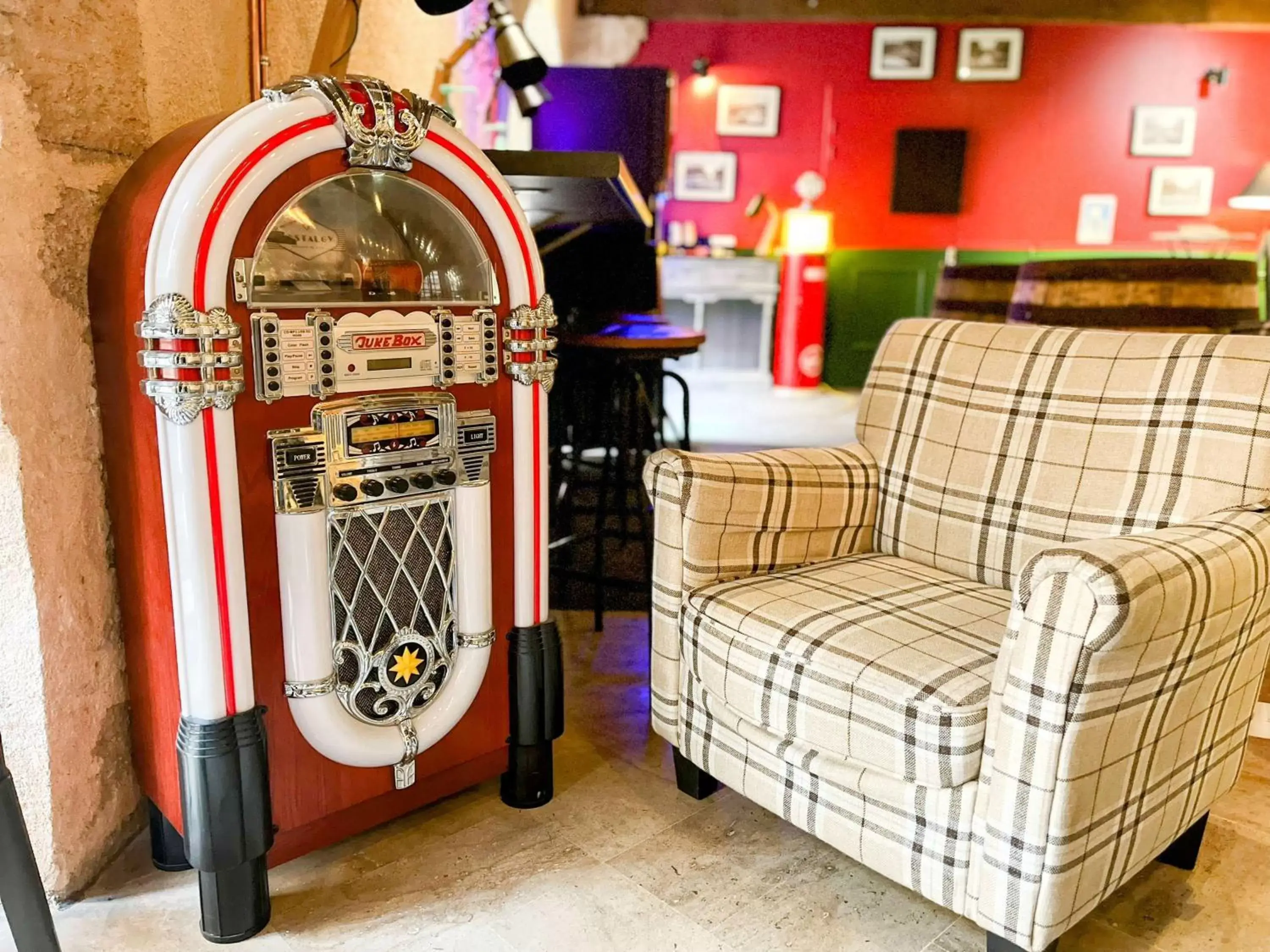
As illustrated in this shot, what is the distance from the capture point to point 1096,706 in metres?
1.11

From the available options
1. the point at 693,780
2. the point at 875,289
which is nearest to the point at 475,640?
the point at 693,780

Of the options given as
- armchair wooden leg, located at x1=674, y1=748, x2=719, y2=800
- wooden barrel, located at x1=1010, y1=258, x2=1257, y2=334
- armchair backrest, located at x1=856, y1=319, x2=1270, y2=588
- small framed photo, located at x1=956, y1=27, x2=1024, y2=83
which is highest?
small framed photo, located at x1=956, y1=27, x2=1024, y2=83

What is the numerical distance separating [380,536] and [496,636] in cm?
31

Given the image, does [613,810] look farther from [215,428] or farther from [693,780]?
[215,428]

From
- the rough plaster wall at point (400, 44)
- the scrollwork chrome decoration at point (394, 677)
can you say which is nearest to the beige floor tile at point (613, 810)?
the scrollwork chrome decoration at point (394, 677)

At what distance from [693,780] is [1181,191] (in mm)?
7046

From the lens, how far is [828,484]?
70.1 inches

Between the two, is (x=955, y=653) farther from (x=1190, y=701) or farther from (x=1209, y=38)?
(x=1209, y=38)

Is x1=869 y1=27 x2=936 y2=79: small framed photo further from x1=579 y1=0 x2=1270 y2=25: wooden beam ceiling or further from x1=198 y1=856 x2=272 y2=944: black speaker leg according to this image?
x1=198 y1=856 x2=272 y2=944: black speaker leg

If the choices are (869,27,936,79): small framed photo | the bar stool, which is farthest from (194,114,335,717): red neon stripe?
(869,27,936,79): small framed photo

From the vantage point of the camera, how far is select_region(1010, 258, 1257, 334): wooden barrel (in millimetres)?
2789

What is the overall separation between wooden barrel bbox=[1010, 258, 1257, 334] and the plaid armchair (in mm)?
1258

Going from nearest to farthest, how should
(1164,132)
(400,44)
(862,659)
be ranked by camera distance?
(862,659) → (400,44) → (1164,132)

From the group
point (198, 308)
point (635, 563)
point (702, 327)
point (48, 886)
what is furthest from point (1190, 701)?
point (702, 327)
